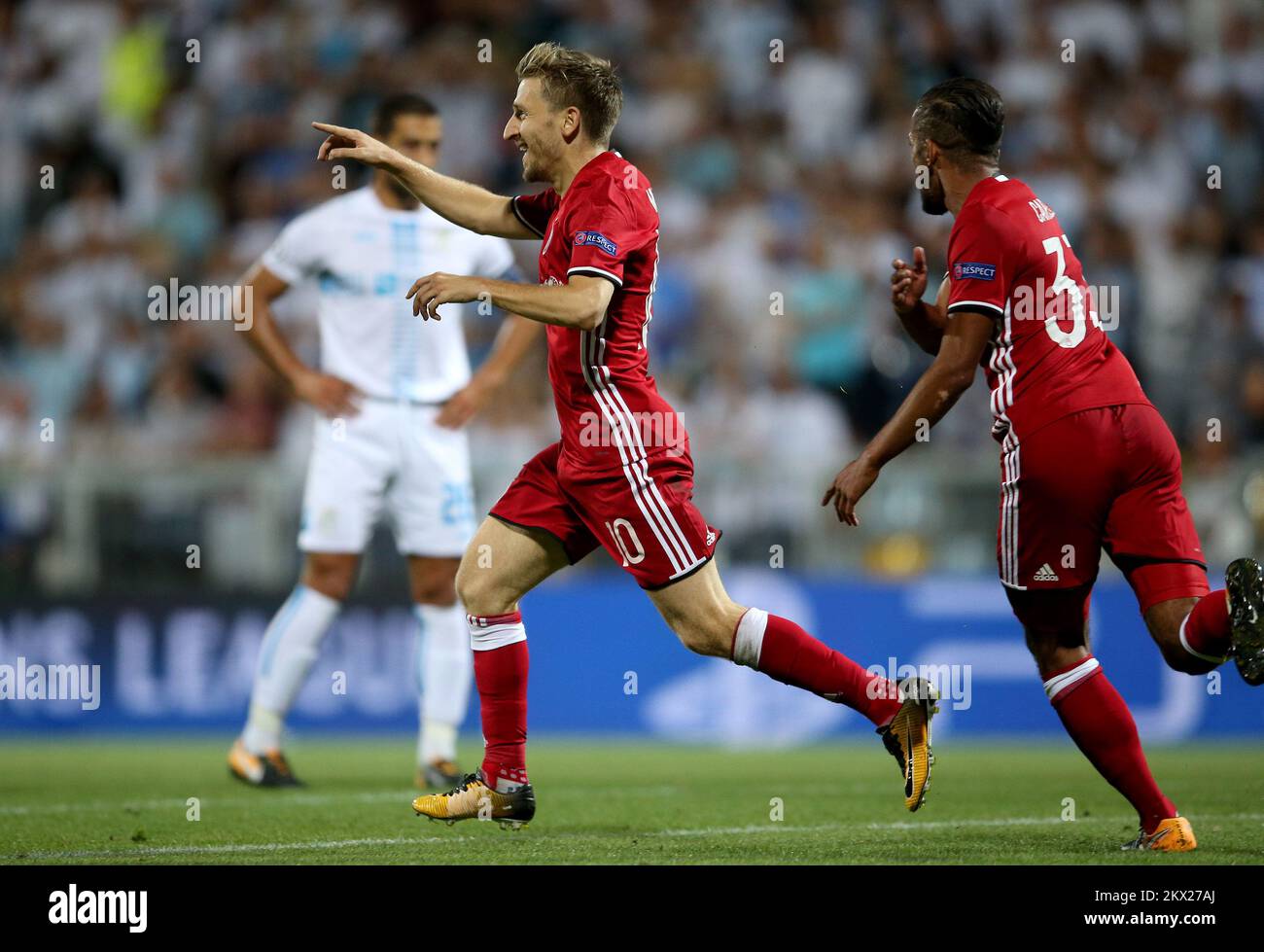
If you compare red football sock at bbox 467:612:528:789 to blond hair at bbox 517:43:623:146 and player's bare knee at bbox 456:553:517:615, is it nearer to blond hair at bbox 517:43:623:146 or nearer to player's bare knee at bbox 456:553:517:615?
player's bare knee at bbox 456:553:517:615

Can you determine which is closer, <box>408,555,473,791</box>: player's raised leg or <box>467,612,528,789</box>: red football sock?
<box>467,612,528,789</box>: red football sock

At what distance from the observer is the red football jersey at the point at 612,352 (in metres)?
5.49

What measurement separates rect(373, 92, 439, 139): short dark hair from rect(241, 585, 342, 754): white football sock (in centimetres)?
203

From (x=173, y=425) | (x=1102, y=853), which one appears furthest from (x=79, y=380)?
(x=1102, y=853)

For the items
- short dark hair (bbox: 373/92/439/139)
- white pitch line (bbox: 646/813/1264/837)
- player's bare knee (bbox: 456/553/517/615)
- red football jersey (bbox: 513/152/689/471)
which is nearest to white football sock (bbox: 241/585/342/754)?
short dark hair (bbox: 373/92/439/139)

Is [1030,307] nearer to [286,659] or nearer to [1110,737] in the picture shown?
[1110,737]

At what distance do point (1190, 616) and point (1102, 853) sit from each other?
0.77 meters

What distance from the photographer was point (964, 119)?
555cm

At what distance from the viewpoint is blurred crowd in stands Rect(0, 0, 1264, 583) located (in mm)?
11633

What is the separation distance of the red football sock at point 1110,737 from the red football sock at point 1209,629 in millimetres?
312

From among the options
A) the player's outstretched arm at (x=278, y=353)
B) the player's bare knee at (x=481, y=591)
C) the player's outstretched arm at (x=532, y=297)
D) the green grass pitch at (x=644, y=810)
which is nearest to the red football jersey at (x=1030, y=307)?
the player's outstretched arm at (x=532, y=297)

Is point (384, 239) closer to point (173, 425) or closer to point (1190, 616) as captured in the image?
point (1190, 616)

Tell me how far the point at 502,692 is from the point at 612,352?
3.85ft

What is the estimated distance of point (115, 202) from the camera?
14.3 meters
